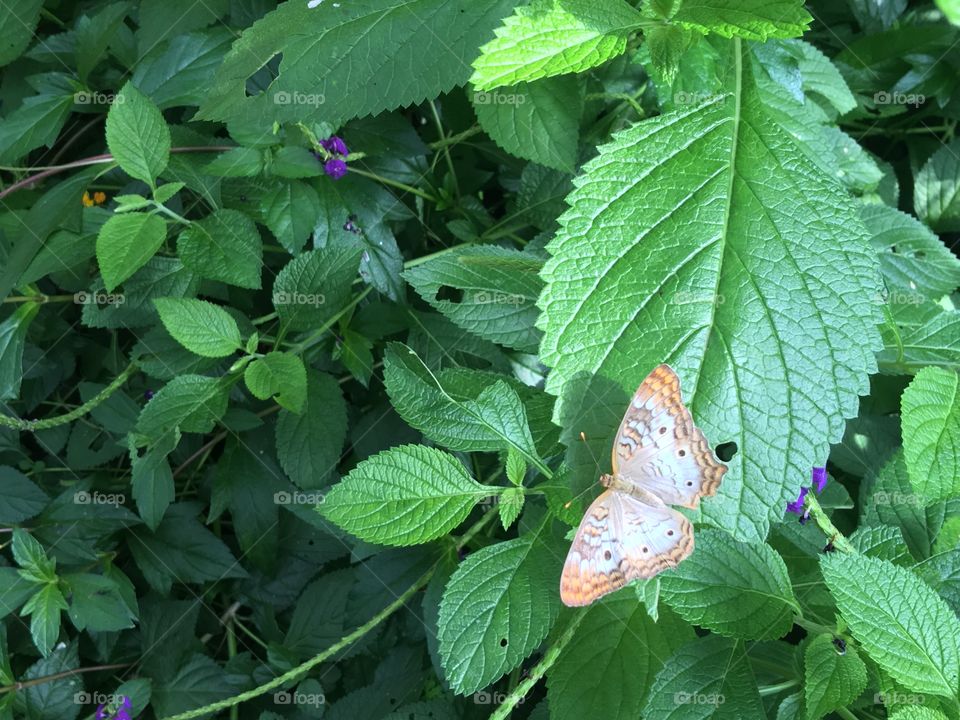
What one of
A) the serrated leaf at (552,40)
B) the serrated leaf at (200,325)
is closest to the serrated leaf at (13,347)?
the serrated leaf at (200,325)

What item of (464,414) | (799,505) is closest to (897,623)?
(799,505)

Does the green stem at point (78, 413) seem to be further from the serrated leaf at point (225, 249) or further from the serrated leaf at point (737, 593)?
the serrated leaf at point (737, 593)

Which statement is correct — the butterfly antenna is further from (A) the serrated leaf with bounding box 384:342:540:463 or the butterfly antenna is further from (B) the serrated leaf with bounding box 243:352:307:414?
(B) the serrated leaf with bounding box 243:352:307:414

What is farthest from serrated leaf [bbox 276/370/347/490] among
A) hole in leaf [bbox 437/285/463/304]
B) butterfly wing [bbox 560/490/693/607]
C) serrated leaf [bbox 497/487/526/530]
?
butterfly wing [bbox 560/490/693/607]

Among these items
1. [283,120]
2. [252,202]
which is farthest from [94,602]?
[283,120]

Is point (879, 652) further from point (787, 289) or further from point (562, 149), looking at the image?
point (562, 149)
